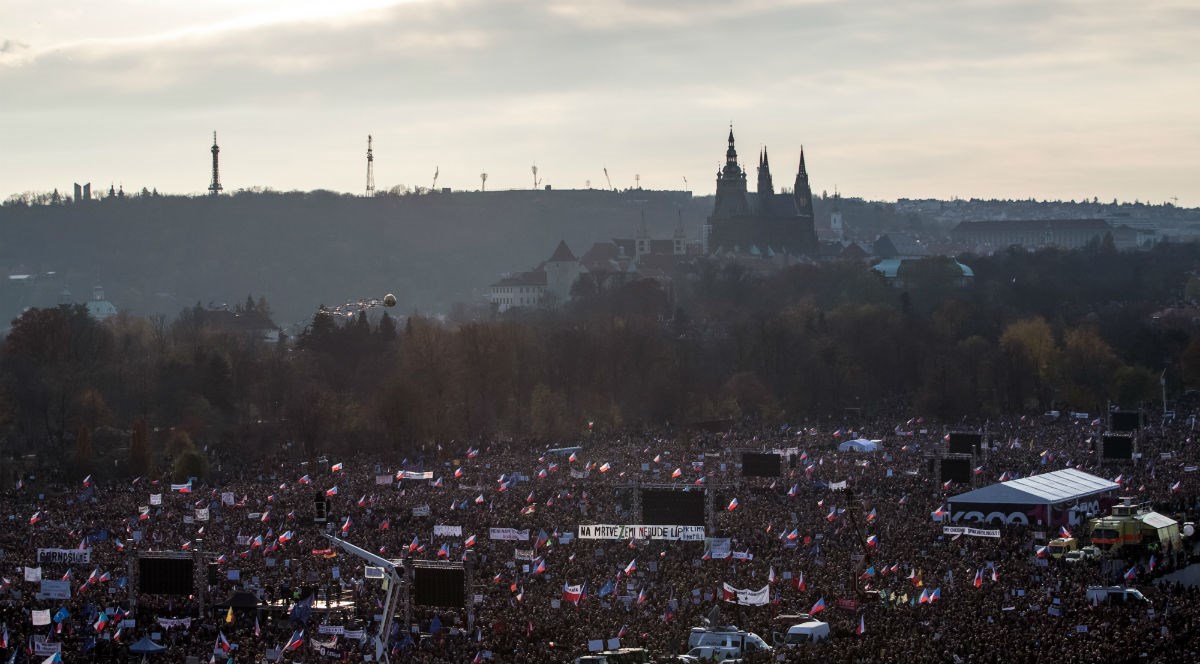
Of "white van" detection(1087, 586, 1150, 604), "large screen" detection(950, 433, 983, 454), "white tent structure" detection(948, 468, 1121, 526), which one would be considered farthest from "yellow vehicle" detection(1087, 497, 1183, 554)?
"large screen" detection(950, 433, 983, 454)

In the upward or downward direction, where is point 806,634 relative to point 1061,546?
upward

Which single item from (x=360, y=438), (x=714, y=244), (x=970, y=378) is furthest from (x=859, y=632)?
(x=714, y=244)

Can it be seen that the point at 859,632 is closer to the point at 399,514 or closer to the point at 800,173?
the point at 399,514

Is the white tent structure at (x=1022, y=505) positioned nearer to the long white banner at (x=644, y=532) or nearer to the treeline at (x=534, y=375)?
the long white banner at (x=644, y=532)

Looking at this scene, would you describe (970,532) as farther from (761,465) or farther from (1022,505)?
(761,465)

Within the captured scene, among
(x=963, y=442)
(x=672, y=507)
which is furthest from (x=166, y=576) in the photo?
(x=963, y=442)

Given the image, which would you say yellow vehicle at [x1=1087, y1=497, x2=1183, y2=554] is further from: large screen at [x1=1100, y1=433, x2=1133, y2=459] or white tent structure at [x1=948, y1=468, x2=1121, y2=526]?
large screen at [x1=1100, y1=433, x2=1133, y2=459]

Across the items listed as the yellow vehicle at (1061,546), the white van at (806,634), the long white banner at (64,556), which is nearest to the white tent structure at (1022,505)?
the yellow vehicle at (1061,546)
